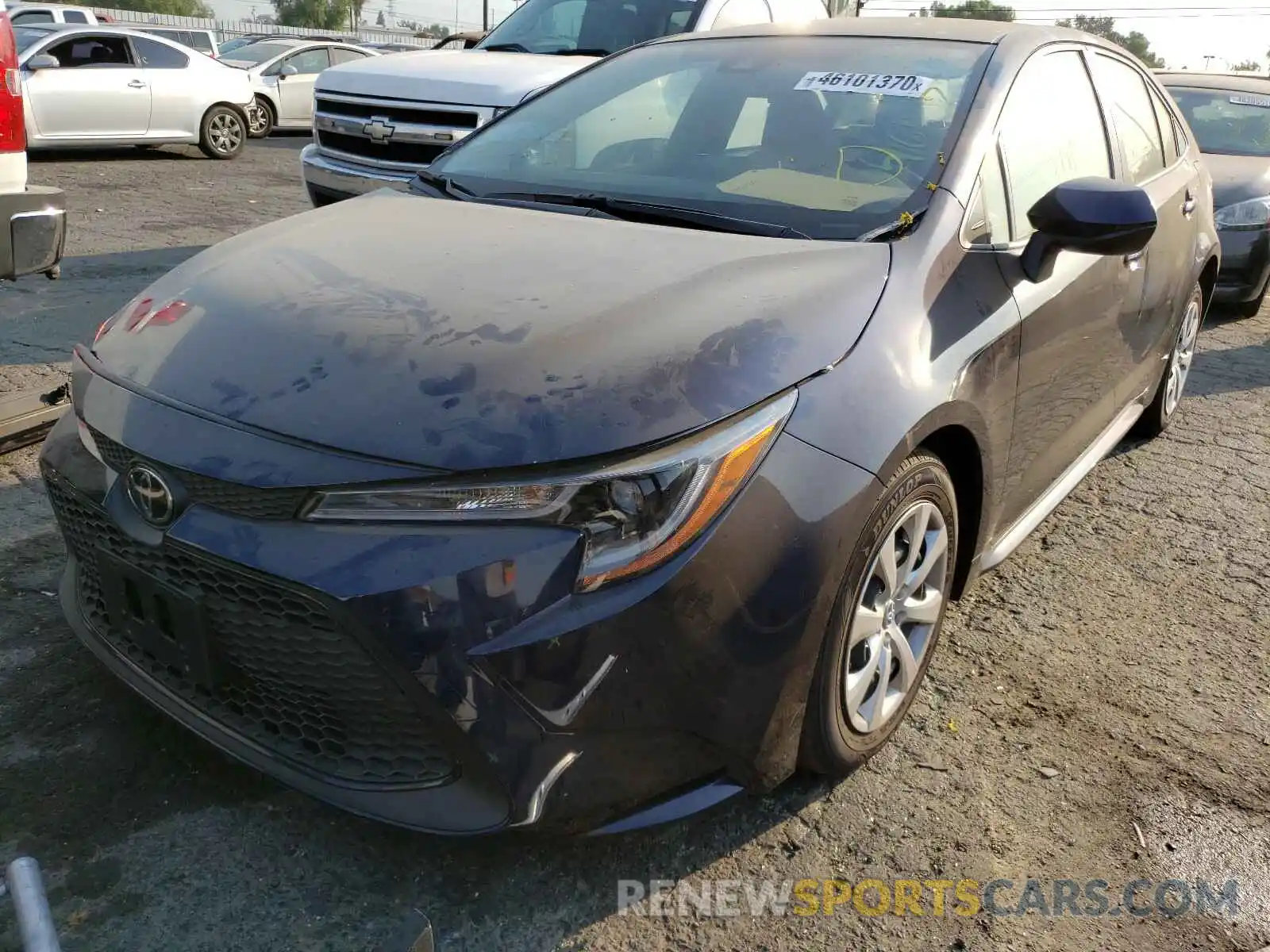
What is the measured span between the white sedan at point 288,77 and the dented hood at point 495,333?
1367cm

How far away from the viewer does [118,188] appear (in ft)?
32.1

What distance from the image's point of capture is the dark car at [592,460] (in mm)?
1694

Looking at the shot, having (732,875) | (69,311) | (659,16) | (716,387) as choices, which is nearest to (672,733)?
(732,875)

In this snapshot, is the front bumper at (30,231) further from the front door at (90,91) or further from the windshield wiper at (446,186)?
the front door at (90,91)

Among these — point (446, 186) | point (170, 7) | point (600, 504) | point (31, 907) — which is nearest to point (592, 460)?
point (600, 504)

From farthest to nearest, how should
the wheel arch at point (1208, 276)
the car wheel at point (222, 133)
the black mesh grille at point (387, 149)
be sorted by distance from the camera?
1. the car wheel at point (222, 133)
2. the black mesh grille at point (387, 149)
3. the wheel arch at point (1208, 276)

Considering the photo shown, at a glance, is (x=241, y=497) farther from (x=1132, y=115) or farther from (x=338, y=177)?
(x=338, y=177)

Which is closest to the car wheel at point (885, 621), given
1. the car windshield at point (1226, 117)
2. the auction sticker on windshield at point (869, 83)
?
the auction sticker on windshield at point (869, 83)

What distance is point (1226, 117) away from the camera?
7883 mm

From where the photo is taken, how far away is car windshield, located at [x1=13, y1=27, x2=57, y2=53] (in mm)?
10516

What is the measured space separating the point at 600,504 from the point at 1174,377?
3.72 metres

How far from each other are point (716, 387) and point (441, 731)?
747 mm

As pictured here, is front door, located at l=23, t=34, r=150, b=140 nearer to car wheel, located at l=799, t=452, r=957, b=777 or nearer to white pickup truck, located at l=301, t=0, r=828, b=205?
white pickup truck, located at l=301, t=0, r=828, b=205

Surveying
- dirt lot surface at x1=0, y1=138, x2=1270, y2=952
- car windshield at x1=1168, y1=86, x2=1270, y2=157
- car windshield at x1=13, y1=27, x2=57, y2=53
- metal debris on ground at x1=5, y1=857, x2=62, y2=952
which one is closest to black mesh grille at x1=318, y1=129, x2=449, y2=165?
dirt lot surface at x1=0, y1=138, x2=1270, y2=952
